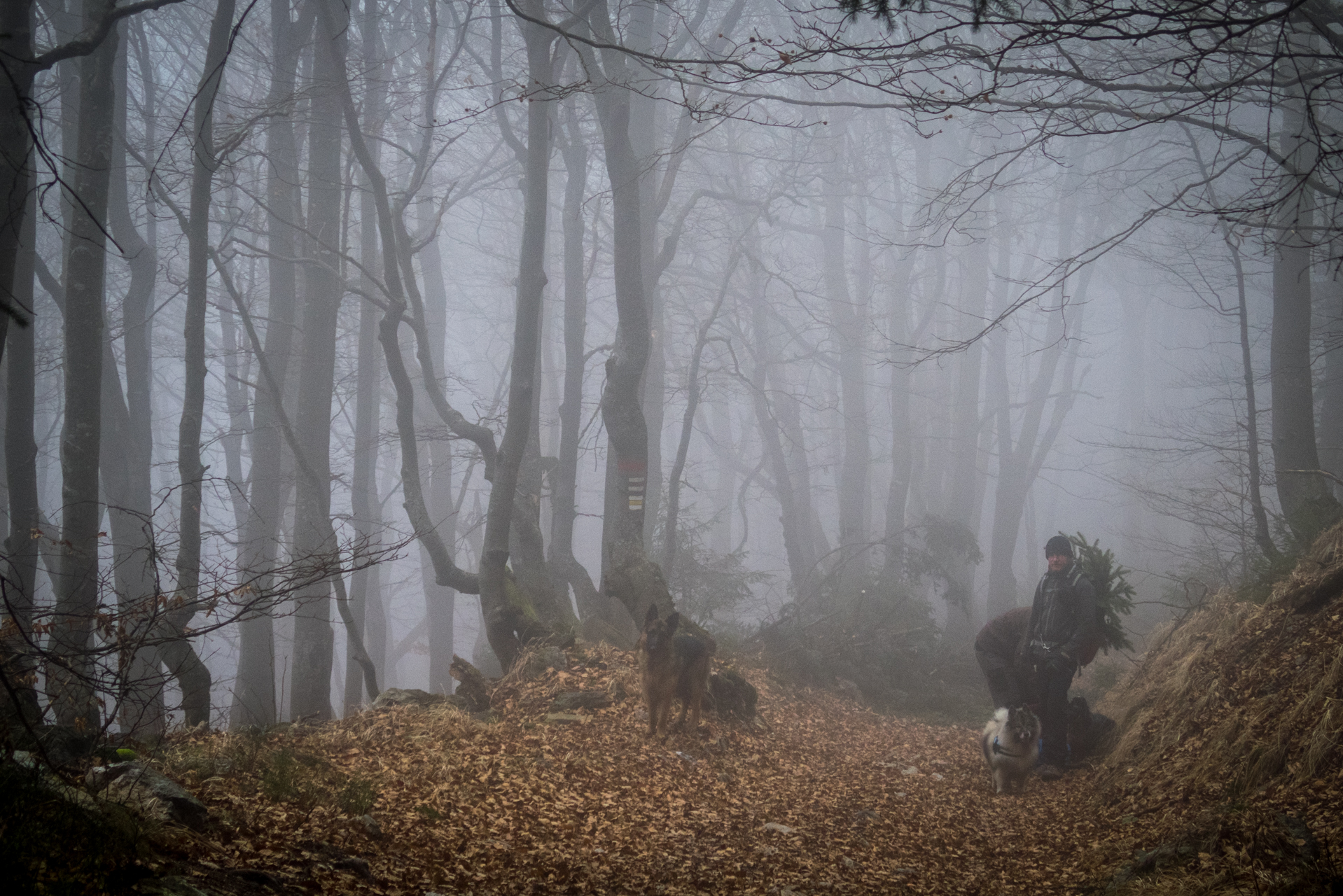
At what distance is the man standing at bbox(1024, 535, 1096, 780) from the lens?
6.80 metres

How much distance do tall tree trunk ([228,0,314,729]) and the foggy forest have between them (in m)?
0.11

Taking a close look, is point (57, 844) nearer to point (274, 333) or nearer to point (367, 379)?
point (274, 333)

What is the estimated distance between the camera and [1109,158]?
75.6ft

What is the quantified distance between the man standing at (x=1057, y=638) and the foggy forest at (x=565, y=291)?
2.14 metres

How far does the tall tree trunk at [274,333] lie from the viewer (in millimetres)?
10883

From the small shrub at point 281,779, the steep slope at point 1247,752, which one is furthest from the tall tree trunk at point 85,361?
the steep slope at point 1247,752

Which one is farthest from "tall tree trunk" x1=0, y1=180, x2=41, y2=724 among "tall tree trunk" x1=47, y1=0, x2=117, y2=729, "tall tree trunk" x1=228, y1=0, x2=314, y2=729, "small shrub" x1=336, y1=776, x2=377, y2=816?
"tall tree trunk" x1=228, y1=0, x2=314, y2=729

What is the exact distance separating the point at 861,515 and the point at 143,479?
1472 cm

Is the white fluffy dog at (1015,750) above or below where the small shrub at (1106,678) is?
above

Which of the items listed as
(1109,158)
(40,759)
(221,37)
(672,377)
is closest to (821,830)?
(40,759)

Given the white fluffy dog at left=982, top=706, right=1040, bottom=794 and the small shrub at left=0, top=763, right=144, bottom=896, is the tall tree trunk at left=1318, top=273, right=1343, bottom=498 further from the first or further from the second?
the small shrub at left=0, top=763, right=144, bottom=896

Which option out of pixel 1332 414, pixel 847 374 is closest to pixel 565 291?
pixel 847 374

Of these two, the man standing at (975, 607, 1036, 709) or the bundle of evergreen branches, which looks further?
the bundle of evergreen branches

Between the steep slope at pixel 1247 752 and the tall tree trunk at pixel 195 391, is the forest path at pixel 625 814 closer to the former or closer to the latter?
the steep slope at pixel 1247 752
